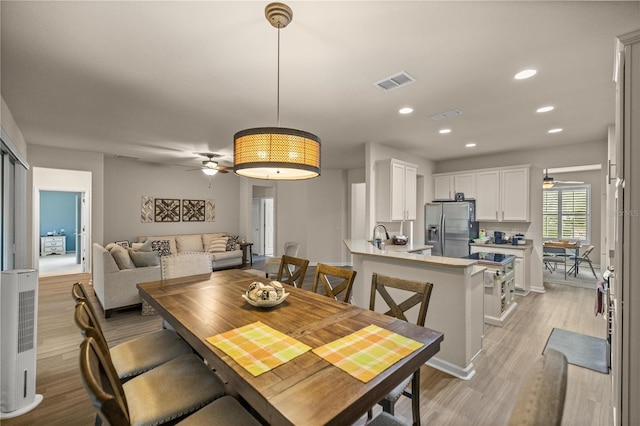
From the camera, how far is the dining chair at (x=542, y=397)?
60 centimetres

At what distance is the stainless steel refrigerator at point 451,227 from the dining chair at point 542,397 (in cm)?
535

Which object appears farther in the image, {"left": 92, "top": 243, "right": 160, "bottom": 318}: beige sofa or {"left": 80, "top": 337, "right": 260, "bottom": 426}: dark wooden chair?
{"left": 92, "top": 243, "right": 160, "bottom": 318}: beige sofa

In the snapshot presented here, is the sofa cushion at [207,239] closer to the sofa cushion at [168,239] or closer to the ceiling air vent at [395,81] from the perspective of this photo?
the sofa cushion at [168,239]

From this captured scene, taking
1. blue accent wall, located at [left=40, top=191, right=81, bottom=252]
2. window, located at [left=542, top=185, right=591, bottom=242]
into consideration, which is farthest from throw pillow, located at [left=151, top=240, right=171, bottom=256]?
window, located at [left=542, top=185, right=591, bottom=242]

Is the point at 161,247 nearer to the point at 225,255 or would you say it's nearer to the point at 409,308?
the point at 225,255

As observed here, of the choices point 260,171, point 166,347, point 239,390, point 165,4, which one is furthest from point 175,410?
point 165,4

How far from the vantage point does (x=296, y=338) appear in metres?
1.44

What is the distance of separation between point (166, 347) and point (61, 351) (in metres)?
2.02

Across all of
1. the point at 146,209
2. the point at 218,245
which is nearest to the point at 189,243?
the point at 218,245

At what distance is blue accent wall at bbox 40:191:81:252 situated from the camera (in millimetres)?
9078

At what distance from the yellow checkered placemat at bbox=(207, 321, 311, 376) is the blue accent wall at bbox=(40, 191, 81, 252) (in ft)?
34.6

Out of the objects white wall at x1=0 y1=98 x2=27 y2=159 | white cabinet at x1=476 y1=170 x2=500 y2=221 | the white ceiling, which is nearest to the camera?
the white ceiling

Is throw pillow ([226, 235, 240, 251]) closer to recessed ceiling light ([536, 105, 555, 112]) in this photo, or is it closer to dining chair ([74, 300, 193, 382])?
dining chair ([74, 300, 193, 382])

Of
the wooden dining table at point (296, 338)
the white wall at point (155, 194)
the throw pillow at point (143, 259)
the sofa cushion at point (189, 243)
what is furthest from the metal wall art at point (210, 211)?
the wooden dining table at point (296, 338)
